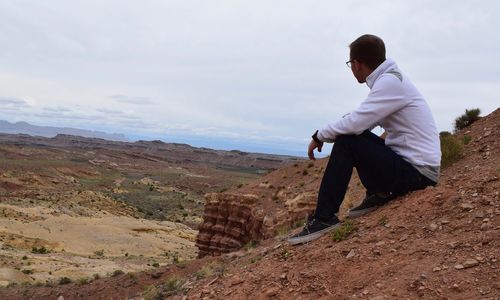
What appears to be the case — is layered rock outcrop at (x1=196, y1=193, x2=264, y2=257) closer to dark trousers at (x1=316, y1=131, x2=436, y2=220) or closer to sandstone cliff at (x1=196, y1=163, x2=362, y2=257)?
sandstone cliff at (x1=196, y1=163, x2=362, y2=257)

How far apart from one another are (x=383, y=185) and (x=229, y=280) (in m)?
2.08

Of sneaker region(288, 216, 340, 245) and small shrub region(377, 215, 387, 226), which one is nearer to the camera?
small shrub region(377, 215, 387, 226)

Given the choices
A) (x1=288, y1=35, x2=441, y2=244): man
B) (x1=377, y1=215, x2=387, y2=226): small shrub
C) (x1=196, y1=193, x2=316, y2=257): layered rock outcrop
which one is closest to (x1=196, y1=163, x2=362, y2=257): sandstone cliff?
(x1=196, y1=193, x2=316, y2=257): layered rock outcrop

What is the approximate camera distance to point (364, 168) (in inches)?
202

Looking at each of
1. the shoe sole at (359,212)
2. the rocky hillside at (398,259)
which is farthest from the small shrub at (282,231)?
the shoe sole at (359,212)

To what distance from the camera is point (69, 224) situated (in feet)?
120

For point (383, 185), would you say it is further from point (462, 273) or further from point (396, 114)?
point (462, 273)

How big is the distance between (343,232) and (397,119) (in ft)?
4.41

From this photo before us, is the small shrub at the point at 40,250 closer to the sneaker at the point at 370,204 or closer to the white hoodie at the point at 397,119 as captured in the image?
the sneaker at the point at 370,204

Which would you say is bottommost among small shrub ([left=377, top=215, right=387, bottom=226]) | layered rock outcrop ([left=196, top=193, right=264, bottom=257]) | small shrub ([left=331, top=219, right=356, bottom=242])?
layered rock outcrop ([left=196, top=193, right=264, bottom=257])

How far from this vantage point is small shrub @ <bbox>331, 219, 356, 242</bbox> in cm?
528

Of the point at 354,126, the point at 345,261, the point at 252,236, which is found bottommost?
the point at 252,236

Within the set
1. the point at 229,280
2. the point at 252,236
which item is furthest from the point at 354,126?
the point at 252,236

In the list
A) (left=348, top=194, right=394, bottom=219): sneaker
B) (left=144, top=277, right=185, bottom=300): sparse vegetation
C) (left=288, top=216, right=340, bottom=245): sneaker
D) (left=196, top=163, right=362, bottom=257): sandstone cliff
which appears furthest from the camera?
(left=196, top=163, right=362, bottom=257): sandstone cliff
